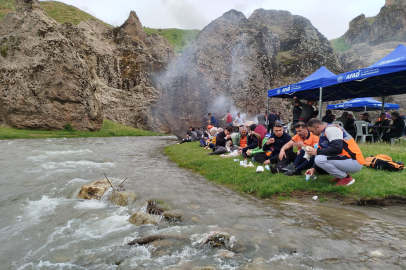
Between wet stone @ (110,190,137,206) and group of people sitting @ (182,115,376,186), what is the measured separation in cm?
449

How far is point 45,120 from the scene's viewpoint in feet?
85.3

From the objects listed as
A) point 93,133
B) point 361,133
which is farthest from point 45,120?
point 361,133

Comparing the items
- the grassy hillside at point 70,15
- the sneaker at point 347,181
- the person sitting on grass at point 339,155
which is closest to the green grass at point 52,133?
the person sitting on grass at point 339,155

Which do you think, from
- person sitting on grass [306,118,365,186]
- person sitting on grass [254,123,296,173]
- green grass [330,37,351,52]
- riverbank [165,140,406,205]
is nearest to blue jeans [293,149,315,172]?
riverbank [165,140,406,205]

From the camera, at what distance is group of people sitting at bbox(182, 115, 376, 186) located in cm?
620

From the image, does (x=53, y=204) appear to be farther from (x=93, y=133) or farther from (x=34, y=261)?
(x=93, y=133)

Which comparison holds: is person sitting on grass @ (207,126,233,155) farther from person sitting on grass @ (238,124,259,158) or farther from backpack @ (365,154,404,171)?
backpack @ (365,154,404,171)

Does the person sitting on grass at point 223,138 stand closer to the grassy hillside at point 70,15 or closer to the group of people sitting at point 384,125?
the group of people sitting at point 384,125

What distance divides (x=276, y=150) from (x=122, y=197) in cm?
573

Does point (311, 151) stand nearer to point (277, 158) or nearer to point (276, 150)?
point (277, 158)

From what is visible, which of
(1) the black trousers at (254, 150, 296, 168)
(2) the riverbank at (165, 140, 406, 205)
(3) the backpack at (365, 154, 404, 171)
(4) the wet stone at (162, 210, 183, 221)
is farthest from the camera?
(1) the black trousers at (254, 150, 296, 168)

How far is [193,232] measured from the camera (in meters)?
4.57

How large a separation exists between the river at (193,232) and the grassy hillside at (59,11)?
241ft

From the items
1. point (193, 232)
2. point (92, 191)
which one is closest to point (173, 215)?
point (193, 232)
